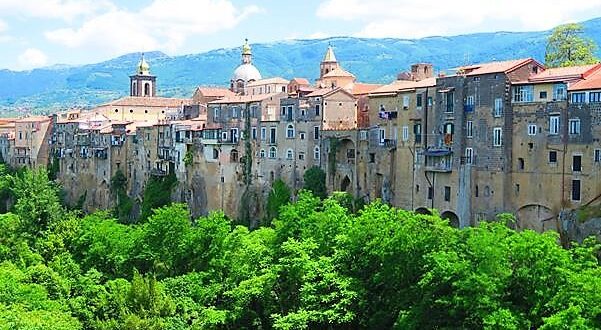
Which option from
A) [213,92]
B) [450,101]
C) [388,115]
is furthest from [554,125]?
[213,92]

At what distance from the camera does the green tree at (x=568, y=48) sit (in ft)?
230

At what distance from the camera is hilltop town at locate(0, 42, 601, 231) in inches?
2002

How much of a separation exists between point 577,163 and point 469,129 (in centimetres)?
895

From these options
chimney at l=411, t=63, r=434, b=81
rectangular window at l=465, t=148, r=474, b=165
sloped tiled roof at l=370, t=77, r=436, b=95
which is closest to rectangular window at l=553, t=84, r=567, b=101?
rectangular window at l=465, t=148, r=474, b=165

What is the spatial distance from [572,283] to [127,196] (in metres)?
70.8

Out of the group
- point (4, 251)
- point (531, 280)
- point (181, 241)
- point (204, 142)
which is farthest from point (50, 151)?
point (531, 280)

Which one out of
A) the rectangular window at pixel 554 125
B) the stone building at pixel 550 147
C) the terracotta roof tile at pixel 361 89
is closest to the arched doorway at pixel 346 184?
the terracotta roof tile at pixel 361 89

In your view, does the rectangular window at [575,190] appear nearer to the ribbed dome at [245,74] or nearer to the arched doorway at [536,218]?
the arched doorway at [536,218]

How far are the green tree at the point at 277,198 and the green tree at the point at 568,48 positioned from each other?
83.4ft

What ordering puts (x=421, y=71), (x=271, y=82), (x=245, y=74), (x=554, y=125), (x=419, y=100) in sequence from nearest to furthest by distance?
(x=554, y=125) → (x=419, y=100) → (x=421, y=71) → (x=271, y=82) → (x=245, y=74)

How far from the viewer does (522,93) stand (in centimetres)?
5306

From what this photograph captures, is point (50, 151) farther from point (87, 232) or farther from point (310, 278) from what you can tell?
point (310, 278)

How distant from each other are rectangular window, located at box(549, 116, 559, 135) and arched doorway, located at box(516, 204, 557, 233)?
15.3 ft

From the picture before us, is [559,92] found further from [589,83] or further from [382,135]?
[382,135]
